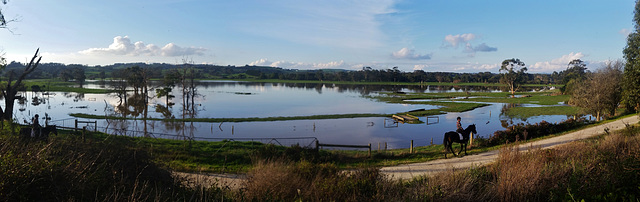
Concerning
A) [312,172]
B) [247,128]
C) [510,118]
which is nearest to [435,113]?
[510,118]

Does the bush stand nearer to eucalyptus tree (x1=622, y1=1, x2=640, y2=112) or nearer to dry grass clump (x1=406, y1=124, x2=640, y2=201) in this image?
eucalyptus tree (x1=622, y1=1, x2=640, y2=112)

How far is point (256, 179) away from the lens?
7.77m

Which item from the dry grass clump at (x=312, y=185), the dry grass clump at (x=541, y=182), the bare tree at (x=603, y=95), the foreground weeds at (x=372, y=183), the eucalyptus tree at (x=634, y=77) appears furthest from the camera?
Result: the bare tree at (x=603, y=95)

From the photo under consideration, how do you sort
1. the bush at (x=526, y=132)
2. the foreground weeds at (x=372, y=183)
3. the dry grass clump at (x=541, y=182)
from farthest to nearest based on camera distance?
the bush at (x=526, y=132), the dry grass clump at (x=541, y=182), the foreground weeds at (x=372, y=183)

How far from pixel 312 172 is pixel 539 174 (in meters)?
4.80

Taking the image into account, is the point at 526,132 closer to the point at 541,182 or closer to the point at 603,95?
the point at 541,182

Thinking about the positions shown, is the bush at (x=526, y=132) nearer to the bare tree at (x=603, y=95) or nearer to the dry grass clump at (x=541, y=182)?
the bare tree at (x=603, y=95)

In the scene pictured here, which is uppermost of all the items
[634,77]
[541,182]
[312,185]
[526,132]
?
[634,77]

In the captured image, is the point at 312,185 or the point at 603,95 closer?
the point at 312,185

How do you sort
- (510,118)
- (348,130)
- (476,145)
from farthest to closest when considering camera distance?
1. (510,118)
2. (348,130)
3. (476,145)

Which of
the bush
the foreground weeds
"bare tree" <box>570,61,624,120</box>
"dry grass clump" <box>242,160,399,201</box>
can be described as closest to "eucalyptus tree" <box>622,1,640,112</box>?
"bare tree" <box>570,61,624,120</box>

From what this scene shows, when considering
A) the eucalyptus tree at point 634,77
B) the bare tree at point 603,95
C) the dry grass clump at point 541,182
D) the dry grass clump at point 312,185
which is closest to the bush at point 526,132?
the eucalyptus tree at point 634,77

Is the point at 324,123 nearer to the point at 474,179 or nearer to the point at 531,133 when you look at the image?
the point at 531,133

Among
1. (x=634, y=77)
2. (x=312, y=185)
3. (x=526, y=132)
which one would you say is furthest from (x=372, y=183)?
(x=634, y=77)
